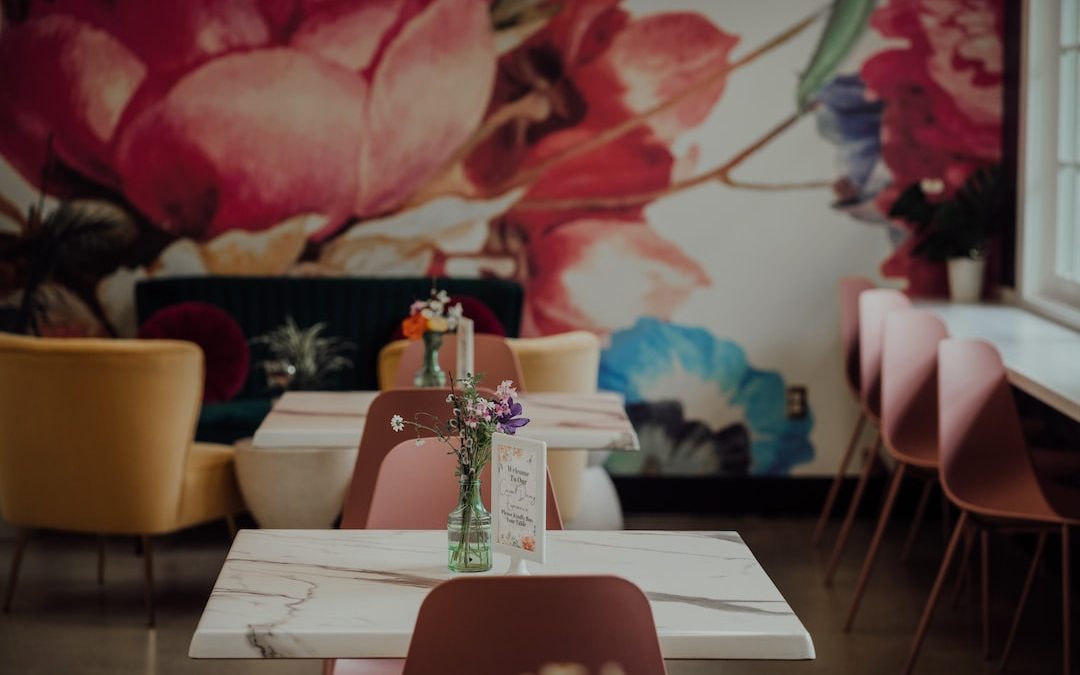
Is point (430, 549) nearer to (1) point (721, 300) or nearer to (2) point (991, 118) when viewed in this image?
(1) point (721, 300)

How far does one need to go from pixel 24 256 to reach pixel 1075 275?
4.37m

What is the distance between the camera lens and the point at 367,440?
346 cm

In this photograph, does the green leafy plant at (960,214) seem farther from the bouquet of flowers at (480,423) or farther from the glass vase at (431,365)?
the bouquet of flowers at (480,423)

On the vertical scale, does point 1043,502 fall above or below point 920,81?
below

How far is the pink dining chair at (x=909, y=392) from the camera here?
4.55 m

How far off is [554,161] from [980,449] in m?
2.59

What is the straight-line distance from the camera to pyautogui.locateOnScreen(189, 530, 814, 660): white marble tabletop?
217 cm

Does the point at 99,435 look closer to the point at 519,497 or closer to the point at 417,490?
the point at 417,490

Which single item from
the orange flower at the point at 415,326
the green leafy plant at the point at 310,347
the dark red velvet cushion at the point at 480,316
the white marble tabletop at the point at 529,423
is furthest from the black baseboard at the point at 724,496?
the orange flower at the point at 415,326

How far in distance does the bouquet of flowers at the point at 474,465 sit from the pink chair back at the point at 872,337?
2974 millimetres

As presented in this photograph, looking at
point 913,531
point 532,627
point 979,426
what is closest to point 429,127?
point 913,531

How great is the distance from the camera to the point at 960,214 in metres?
5.84

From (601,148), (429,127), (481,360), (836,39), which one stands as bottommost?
(481,360)

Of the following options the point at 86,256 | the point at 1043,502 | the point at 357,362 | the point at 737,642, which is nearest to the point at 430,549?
the point at 737,642
